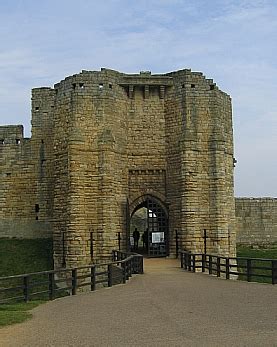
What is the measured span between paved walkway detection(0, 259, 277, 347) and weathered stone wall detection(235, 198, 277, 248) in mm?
19434

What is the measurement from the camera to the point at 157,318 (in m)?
9.59

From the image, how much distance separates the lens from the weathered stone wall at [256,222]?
3409cm

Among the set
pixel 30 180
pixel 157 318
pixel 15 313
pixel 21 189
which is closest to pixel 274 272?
pixel 157 318

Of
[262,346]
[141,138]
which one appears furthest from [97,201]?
[262,346]

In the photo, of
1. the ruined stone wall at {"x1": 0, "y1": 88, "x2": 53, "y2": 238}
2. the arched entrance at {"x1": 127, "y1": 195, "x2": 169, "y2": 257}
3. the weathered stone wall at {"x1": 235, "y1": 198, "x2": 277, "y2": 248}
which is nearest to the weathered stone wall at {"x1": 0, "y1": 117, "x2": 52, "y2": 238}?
the ruined stone wall at {"x1": 0, "y1": 88, "x2": 53, "y2": 238}

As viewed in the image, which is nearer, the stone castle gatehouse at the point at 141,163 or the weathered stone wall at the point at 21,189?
the stone castle gatehouse at the point at 141,163

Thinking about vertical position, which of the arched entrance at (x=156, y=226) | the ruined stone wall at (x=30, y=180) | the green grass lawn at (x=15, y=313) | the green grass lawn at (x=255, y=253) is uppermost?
the ruined stone wall at (x=30, y=180)

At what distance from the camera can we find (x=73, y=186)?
938 inches

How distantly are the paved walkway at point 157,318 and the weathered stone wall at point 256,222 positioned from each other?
19434 millimetres

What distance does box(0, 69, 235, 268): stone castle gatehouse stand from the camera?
23922mm

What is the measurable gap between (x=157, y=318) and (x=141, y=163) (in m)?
16.1

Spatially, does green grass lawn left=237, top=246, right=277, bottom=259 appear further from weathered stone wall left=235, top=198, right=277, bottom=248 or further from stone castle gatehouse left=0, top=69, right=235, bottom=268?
stone castle gatehouse left=0, top=69, right=235, bottom=268

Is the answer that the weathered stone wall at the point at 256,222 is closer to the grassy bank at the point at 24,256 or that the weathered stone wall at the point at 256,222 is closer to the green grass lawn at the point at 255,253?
the green grass lawn at the point at 255,253

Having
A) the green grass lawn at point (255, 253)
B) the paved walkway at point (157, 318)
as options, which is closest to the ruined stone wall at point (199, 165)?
the green grass lawn at point (255, 253)
